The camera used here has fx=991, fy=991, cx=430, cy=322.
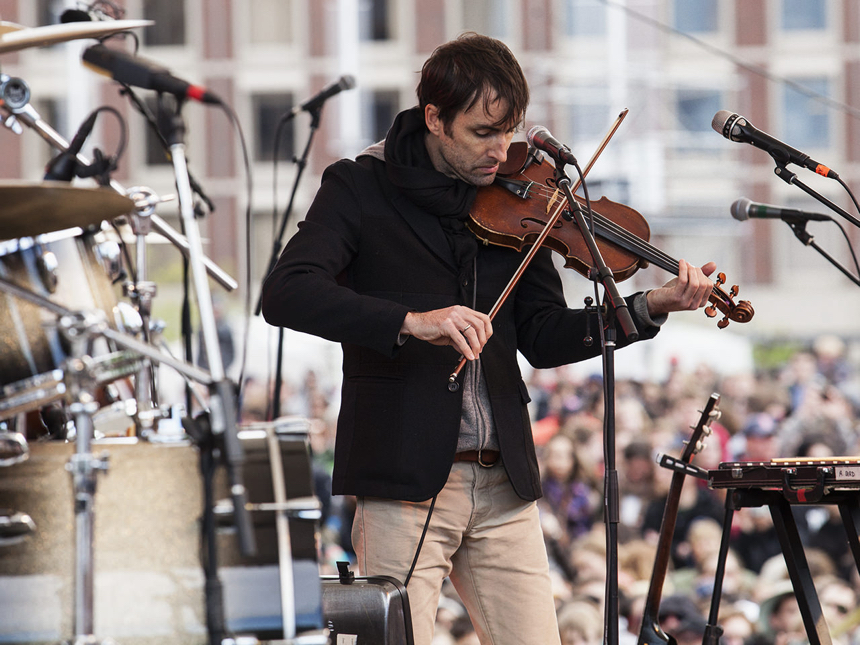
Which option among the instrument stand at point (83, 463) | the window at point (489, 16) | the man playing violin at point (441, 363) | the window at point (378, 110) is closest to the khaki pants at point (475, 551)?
the man playing violin at point (441, 363)

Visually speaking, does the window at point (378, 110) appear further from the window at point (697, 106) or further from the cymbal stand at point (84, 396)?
the cymbal stand at point (84, 396)

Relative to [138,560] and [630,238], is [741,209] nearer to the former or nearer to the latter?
[630,238]

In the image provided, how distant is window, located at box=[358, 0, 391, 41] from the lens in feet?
48.4

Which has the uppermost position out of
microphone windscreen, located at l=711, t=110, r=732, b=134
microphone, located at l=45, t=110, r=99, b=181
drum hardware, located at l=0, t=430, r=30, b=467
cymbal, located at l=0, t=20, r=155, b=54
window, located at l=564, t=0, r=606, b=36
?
window, located at l=564, t=0, r=606, b=36

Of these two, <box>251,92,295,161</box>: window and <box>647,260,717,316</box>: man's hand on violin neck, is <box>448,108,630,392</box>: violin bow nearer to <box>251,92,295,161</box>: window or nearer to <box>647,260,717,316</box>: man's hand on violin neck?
<box>647,260,717,316</box>: man's hand on violin neck

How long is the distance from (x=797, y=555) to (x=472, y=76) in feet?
4.09

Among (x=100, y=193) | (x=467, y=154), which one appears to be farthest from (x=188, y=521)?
(x=467, y=154)

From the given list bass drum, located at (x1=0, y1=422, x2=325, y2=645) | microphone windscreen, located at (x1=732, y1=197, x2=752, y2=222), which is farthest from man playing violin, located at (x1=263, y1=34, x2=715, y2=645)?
bass drum, located at (x1=0, y1=422, x2=325, y2=645)

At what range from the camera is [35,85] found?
43.5ft

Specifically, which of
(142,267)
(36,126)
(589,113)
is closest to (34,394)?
(142,267)

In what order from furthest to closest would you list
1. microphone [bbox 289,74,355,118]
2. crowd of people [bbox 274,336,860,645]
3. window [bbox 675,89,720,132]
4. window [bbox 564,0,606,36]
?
window [bbox 675,89,720,132]
window [bbox 564,0,606,36]
crowd of people [bbox 274,336,860,645]
microphone [bbox 289,74,355,118]

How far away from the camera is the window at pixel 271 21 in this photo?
581 inches

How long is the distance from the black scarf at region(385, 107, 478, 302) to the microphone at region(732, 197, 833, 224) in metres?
0.58

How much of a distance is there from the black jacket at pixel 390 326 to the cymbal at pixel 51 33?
48 centimetres
